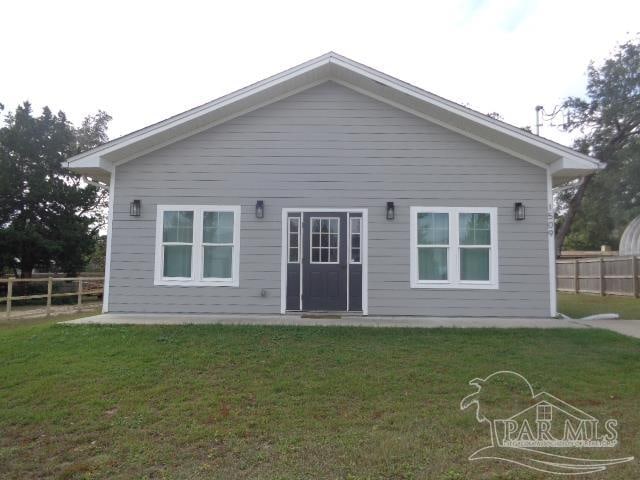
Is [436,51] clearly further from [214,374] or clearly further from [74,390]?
[74,390]

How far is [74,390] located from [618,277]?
1663 centimetres

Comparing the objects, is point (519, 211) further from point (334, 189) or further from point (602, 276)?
point (602, 276)

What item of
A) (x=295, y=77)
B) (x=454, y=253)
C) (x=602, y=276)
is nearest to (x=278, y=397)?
(x=454, y=253)

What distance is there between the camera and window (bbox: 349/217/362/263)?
346 inches

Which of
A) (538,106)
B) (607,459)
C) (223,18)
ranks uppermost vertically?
(538,106)

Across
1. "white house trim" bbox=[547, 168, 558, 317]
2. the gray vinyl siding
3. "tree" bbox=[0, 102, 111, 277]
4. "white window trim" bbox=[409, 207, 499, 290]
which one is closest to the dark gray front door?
the gray vinyl siding

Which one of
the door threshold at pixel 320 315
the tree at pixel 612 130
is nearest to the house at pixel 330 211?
the door threshold at pixel 320 315

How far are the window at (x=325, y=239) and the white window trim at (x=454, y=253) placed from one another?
141cm

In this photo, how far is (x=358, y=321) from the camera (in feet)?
26.6

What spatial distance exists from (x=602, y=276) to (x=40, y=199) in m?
26.5

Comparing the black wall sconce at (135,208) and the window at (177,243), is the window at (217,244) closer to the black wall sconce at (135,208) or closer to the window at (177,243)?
the window at (177,243)

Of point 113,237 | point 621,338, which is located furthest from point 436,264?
point 113,237

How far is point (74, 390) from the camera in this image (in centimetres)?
482

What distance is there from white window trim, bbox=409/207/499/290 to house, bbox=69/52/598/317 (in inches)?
0.9
